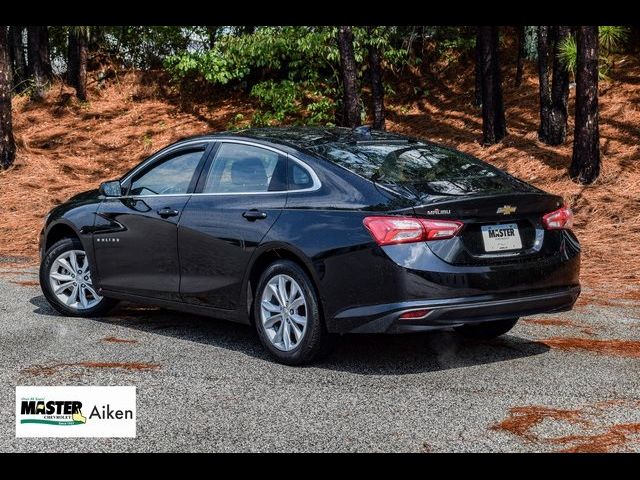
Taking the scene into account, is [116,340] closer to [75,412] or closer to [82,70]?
[75,412]

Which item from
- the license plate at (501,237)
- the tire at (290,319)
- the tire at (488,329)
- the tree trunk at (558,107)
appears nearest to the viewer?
the license plate at (501,237)

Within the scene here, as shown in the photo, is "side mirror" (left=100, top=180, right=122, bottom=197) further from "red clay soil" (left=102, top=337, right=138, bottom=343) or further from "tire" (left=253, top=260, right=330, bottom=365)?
"tire" (left=253, top=260, right=330, bottom=365)

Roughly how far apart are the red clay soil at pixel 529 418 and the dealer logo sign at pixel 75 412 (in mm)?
1931

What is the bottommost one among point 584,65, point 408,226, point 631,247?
point 631,247

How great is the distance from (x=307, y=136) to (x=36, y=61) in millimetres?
18732

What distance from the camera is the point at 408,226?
20.4ft

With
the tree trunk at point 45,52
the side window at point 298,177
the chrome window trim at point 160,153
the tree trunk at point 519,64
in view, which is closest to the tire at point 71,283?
the chrome window trim at point 160,153

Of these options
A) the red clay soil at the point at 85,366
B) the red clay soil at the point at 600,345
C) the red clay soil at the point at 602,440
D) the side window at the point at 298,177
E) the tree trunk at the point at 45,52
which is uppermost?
the tree trunk at the point at 45,52

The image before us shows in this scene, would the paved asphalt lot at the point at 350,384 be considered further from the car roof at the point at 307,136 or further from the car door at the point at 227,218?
the car roof at the point at 307,136

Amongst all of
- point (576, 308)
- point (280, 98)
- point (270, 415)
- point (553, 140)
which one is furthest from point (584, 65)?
point (270, 415)

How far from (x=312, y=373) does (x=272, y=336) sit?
1.56 ft

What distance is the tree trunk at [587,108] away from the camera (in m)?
14.8

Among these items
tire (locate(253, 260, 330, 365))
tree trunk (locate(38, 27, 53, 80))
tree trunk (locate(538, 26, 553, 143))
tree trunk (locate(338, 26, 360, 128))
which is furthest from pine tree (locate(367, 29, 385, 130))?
tire (locate(253, 260, 330, 365))
